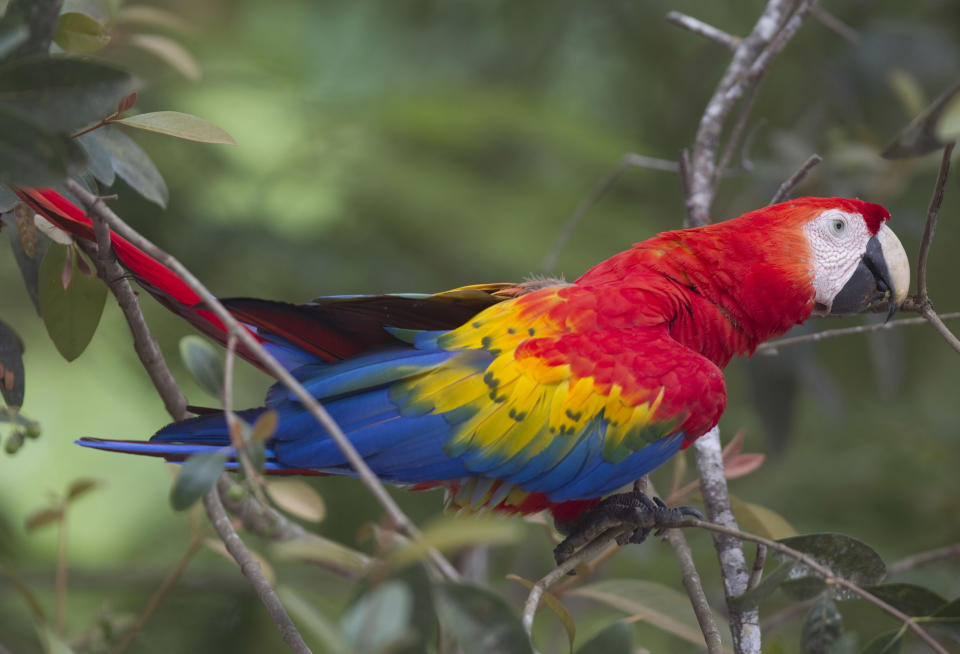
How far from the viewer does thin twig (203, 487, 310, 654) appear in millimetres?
817

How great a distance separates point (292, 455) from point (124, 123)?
1.38ft

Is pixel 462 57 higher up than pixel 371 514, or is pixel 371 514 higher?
pixel 462 57

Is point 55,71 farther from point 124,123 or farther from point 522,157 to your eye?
point 522,157

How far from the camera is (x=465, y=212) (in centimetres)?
204

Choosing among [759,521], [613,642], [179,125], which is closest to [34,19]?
[179,125]

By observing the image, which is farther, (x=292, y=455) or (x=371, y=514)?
(x=371, y=514)

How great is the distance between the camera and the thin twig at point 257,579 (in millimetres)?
817

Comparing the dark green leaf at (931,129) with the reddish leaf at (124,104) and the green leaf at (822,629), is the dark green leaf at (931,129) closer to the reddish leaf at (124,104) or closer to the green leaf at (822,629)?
the green leaf at (822,629)

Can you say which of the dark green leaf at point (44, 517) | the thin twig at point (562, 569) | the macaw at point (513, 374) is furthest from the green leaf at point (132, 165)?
the thin twig at point (562, 569)

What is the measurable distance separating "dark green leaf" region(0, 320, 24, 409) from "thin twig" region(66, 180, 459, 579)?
0.27 meters

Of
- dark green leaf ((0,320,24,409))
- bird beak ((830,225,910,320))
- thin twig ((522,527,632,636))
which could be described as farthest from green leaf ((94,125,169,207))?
bird beak ((830,225,910,320))

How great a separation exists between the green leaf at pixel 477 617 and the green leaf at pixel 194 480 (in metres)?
0.18

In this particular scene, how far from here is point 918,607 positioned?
0.71 m

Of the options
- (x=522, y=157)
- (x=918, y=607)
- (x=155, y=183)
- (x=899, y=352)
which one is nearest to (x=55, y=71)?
(x=155, y=183)
